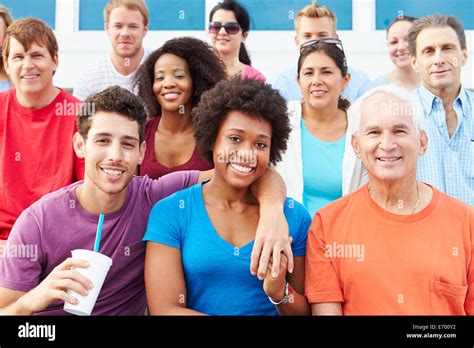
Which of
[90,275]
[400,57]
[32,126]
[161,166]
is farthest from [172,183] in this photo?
[400,57]

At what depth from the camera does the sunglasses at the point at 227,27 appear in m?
2.53

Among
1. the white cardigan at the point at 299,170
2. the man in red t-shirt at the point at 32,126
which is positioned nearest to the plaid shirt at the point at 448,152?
the white cardigan at the point at 299,170

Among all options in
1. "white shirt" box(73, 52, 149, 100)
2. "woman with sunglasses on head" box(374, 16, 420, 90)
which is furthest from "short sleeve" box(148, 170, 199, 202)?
"woman with sunglasses on head" box(374, 16, 420, 90)

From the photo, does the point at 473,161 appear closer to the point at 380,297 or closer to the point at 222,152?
the point at 380,297

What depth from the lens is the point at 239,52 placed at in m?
2.68

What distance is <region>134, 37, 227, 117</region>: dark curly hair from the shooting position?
2297mm

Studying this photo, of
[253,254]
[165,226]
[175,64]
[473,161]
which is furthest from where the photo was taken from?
[175,64]

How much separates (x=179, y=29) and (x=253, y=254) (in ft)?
3.46

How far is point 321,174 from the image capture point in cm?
210

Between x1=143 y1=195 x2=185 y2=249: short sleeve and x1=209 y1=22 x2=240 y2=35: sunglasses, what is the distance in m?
1.00

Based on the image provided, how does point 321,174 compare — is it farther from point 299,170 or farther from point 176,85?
point 176,85

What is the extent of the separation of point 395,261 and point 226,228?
17.6 inches

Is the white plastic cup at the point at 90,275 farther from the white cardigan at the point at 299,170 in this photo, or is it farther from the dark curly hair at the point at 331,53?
the dark curly hair at the point at 331,53
